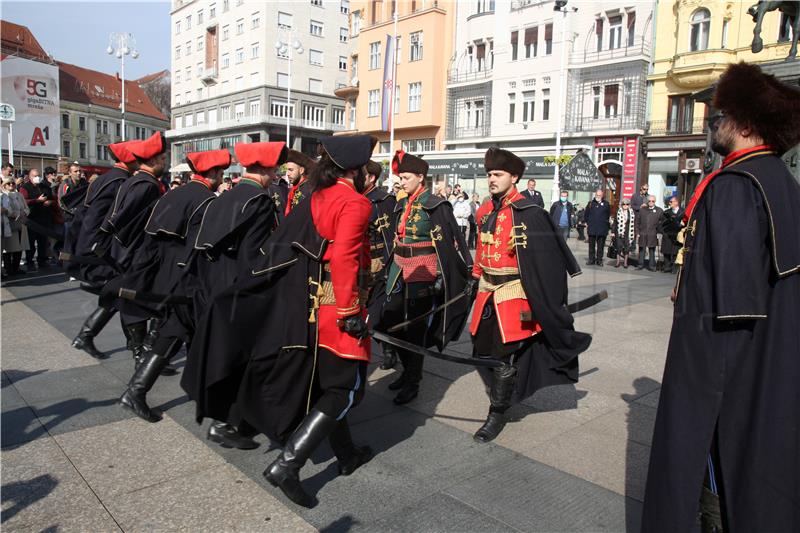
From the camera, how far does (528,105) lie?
125 feet

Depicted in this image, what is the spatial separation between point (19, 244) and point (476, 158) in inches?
1131

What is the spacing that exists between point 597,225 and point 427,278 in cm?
1208

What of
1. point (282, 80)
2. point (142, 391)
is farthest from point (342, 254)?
point (282, 80)

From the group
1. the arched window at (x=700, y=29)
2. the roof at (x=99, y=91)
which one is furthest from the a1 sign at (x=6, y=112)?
the roof at (x=99, y=91)

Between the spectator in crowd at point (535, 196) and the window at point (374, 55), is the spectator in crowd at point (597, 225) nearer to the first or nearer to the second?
the spectator in crowd at point (535, 196)

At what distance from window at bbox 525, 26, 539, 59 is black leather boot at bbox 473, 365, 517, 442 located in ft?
120

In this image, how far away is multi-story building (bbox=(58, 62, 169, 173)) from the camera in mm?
74875

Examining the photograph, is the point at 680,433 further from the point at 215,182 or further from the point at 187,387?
the point at 215,182

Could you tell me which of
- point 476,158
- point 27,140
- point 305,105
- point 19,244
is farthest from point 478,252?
point 305,105

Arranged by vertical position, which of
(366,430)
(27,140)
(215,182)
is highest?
(27,140)

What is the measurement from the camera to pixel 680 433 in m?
2.70

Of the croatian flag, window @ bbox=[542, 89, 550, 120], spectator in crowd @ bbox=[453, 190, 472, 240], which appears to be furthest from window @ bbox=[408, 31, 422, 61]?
spectator in crowd @ bbox=[453, 190, 472, 240]

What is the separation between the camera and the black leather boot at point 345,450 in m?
3.87

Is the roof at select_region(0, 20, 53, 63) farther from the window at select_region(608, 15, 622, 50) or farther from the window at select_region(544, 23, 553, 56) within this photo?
the window at select_region(608, 15, 622, 50)
